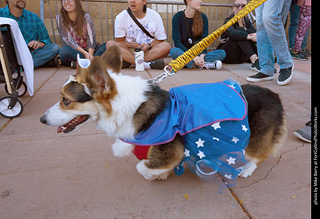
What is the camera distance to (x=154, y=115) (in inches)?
70.0

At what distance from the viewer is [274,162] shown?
7.84ft

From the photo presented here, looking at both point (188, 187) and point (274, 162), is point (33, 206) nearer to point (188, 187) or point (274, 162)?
point (188, 187)

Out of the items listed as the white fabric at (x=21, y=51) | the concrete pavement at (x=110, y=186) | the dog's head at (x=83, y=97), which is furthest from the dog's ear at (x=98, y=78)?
the white fabric at (x=21, y=51)

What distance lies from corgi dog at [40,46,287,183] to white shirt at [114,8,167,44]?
4.45 metres

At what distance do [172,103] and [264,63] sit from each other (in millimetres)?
3804

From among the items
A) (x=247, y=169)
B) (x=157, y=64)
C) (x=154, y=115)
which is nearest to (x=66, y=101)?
(x=154, y=115)

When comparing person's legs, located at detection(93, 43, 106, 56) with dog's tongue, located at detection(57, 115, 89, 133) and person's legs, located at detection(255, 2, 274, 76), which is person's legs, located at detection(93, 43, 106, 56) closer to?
person's legs, located at detection(255, 2, 274, 76)

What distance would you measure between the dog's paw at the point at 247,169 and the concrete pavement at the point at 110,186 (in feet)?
0.16

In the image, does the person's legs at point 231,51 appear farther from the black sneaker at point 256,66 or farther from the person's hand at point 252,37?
the black sneaker at point 256,66

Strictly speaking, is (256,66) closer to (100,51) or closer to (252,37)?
(252,37)

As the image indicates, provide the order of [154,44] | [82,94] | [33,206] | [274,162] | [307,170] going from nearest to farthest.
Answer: [82,94]
[33,206]
[307,170]
[274,162]
[154,44]

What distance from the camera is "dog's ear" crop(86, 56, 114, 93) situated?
4.92 feet

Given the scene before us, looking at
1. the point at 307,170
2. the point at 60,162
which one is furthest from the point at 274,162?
the point at 60,162

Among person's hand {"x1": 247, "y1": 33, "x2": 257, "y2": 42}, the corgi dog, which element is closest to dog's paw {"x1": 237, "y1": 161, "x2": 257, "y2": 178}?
the corgi dog
